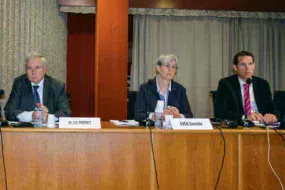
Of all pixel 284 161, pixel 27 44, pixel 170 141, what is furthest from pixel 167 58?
pixel 27 44

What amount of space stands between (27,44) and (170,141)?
2.69m

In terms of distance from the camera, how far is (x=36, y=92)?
2.95m

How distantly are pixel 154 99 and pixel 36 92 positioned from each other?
101cm

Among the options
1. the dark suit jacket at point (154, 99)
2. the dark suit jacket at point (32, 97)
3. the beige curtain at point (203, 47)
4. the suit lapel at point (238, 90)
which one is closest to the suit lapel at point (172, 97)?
the dark suit jacket at point (154, 99)

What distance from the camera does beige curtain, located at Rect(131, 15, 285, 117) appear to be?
5.42 m

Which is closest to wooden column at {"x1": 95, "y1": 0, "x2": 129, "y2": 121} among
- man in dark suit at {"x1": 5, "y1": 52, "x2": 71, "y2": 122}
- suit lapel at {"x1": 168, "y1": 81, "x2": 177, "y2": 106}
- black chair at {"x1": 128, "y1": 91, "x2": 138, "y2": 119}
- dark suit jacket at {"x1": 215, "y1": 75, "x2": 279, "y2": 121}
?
black chair at {"x1": 128, "y1": 91, "x2": 138, "y2": 119}

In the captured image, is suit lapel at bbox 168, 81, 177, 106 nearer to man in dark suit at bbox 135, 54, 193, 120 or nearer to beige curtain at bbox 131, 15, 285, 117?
man in dark suit at bbox 135, 54, 193, 120

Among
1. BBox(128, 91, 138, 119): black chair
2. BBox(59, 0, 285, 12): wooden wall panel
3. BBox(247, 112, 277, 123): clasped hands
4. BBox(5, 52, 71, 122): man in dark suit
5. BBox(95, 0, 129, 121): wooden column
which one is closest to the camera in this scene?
BBox(247, 112, 277, 123): clasped hands

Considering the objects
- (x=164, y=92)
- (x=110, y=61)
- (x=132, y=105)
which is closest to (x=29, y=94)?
(x=132, y=105)

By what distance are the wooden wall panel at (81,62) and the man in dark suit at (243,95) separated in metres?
2.62

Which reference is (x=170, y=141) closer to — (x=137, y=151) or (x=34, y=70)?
(x=137, y=151)

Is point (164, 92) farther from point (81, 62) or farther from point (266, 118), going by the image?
point (81, 62)

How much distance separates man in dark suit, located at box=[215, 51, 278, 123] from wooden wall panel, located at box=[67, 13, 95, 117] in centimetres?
262

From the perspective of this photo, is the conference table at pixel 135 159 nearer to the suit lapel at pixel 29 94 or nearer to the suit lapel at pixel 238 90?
the suit lapel at pixel 238 90
